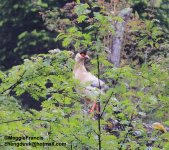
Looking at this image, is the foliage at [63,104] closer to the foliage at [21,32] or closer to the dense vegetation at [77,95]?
the dense vegetation at [77,95]

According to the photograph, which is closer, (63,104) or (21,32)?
(63,104)

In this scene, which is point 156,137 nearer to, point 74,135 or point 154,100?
point 154,100

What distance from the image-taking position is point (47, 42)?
40.5 ft

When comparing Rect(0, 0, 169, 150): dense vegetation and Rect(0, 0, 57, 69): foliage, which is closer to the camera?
Rect(0, 0, 169, 150): dense vegetation

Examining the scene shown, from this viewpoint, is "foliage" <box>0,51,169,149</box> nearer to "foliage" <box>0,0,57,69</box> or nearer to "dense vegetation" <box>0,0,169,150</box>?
"dense vegetation" <box>0,0,169,150</box>

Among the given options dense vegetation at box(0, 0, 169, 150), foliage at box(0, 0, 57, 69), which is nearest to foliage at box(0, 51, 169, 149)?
dense vegetation at box(0, 0, 169, 150)

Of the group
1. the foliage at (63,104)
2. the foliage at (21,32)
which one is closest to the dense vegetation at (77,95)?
the foliage at (63,104)

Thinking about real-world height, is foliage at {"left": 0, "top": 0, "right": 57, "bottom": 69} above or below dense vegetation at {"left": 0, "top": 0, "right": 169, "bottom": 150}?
below

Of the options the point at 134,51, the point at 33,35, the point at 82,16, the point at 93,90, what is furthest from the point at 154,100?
the point at 33,35

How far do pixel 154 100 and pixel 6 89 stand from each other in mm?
982

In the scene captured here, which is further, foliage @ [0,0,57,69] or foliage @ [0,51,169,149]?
foliage @ [0,0,57,69]

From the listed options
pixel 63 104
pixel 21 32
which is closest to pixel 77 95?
pixel 63 104

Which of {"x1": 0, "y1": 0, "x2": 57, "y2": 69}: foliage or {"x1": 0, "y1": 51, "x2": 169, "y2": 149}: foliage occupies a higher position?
{"x1": 0, "y1": 51, "x2": 169, "y2": 149}: foliage

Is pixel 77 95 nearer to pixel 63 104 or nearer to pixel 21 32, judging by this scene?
pixel 63 104
